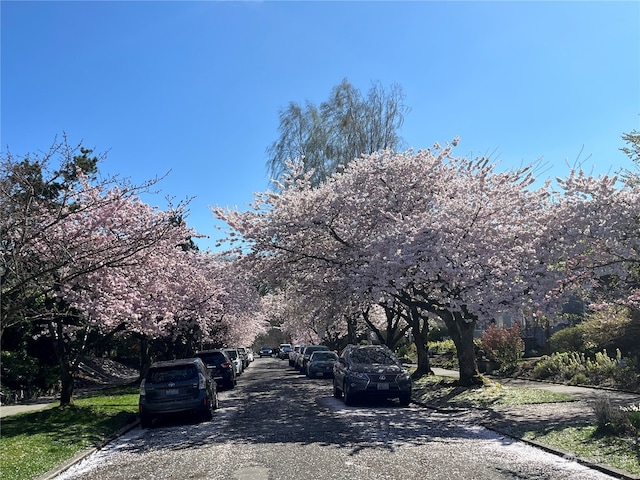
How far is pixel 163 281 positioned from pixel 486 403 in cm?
1024

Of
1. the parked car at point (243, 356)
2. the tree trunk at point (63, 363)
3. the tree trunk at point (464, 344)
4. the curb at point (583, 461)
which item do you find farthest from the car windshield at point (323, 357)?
the curb at point (583, 461)

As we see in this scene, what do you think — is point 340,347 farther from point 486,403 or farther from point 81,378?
point 486,403

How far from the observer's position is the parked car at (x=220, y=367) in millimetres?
23422

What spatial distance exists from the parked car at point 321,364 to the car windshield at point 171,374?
15.5 metres

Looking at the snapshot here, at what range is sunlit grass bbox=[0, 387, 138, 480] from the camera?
31.5 feet

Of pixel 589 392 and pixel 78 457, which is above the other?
pixel 78 457

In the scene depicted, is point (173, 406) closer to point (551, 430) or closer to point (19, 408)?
point (19, 408)

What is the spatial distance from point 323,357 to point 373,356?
43.2 feet

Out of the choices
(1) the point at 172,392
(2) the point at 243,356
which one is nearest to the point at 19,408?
(1) the point at 172,392

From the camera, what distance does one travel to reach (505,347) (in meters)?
25.5

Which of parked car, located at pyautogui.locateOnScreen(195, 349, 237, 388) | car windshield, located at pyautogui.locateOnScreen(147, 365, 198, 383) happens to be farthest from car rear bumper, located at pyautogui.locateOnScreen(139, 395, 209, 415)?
parked car, located at pyautogui.locateOnScreen(195, 349, 237, 388)

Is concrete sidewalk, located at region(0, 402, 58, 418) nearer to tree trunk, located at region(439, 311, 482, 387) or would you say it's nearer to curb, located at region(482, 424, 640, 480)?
tree trunk, located at region(439, 311, 482, 387)

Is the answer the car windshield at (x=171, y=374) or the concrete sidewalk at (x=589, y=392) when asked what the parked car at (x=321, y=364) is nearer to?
the concrete sidewalk at (x=589, y=392)

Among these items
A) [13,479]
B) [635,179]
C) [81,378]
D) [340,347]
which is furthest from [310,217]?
[340,347]
